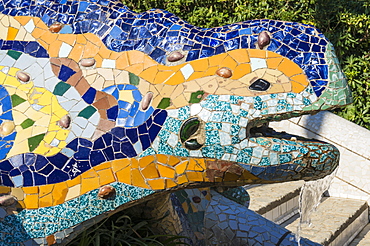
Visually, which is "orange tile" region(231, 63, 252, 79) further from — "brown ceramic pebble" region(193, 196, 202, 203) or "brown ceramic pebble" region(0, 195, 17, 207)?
"brown ceramic pebble" region(193, 196, 202, 203)

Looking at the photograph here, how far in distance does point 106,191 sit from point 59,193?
223 mm

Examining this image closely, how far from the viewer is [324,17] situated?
26.0 feet

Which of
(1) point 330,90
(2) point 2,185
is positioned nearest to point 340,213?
(1) point 330,90

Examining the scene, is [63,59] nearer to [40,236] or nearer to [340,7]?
[40,236]

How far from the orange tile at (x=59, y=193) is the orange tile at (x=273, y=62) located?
1.11 m

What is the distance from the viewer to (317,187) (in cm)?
339

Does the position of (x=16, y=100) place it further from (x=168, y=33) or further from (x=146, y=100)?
(x=168, y=33)

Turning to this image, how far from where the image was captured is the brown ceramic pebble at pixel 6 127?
8.82 ft

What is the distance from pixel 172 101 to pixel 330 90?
28.5 inches

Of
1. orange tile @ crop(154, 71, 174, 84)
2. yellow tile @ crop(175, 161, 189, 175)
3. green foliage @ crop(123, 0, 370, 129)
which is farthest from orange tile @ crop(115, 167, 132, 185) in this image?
green foliage @ crop(123, 0, 370, 129)

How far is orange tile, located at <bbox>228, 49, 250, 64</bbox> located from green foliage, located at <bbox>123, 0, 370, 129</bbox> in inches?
201

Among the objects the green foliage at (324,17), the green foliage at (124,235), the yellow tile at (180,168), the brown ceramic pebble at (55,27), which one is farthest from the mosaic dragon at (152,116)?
the green foliage at (324,17)

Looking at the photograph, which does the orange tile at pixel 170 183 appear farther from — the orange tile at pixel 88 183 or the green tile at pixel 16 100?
the green tile at pixel 16 100

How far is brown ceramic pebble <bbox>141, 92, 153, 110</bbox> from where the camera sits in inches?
104
